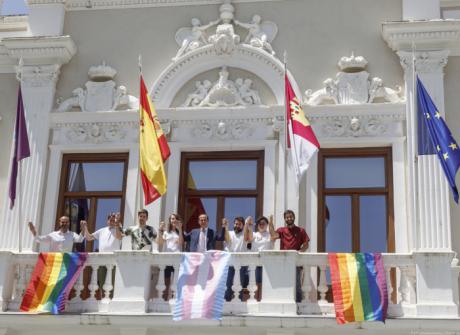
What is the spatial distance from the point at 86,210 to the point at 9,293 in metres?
2.24

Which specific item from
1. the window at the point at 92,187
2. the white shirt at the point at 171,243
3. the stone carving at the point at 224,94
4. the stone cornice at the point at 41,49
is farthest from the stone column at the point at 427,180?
the stone cornice at the point at 41,49

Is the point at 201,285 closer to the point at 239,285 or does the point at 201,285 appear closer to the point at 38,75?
the point at 239,285

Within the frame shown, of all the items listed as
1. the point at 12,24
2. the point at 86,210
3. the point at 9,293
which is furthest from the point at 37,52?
the point at 9,293

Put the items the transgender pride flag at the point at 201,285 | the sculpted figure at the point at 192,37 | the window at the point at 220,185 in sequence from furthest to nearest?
the sculpted figure at the point at 192,37 < the window at the point at 220,185 < the transgender pride flag at the point at 201,285

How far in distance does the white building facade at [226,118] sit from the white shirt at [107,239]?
371 mm

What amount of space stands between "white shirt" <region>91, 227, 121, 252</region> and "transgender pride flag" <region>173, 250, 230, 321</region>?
1303 mm

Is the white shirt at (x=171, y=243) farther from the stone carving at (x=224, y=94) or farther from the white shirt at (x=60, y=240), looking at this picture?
the stone carving at (x=224, y=94)

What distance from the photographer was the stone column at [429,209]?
498 inches

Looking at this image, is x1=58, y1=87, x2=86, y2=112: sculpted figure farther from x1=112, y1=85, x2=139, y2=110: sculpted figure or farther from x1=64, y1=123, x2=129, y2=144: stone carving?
x1=112, y1=85, x2=139, y2=110: sculpted figure

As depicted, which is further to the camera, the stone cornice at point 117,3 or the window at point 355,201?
the stone cornice at point 117,3

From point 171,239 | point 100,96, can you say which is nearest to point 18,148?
point 100,96

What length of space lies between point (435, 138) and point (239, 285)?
12.1 ft

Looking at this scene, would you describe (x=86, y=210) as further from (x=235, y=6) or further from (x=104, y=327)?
(x=235, y=6)

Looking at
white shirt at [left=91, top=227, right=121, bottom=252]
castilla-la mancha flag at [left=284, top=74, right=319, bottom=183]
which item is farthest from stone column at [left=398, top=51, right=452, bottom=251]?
white shirt at [left=91, top=227, right=121, bottom=252]
